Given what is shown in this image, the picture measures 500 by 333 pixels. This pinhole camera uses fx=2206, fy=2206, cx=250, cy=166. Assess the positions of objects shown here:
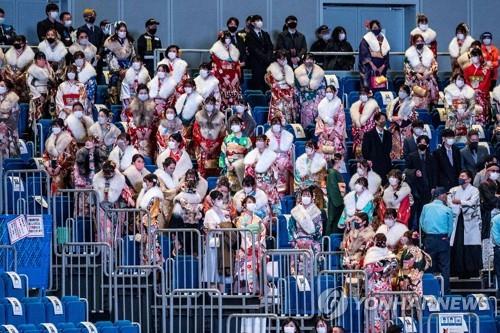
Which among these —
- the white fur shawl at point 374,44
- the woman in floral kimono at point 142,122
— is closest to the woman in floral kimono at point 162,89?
the woman in floral kimono at point 142,122

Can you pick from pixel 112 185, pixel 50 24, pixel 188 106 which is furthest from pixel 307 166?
pixel 50 24

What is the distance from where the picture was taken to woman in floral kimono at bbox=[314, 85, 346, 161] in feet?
111

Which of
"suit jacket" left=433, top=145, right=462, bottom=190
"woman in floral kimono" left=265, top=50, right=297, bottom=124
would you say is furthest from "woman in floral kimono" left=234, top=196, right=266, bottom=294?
"woman in floral kimono" left=265, top=50, right=297, bottom=124

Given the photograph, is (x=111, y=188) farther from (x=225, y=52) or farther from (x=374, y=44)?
(x=374, y=44)

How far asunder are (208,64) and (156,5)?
438cm

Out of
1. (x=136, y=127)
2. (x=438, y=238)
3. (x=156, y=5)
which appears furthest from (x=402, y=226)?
(x=156, y=5)

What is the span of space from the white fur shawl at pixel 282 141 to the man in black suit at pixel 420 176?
179 cm

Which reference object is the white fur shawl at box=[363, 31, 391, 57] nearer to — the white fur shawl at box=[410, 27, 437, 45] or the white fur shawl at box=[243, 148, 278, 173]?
the white fur shawl at box=[410, 27, 437, 45]

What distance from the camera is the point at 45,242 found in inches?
1139

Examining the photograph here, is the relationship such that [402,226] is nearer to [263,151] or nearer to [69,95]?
[263,151]

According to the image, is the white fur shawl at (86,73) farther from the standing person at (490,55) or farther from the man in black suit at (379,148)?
the standing person at (490,55)

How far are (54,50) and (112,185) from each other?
480 centimetres

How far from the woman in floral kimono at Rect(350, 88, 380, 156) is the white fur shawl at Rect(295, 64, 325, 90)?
887 millimetres

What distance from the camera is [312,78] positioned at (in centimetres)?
3491
